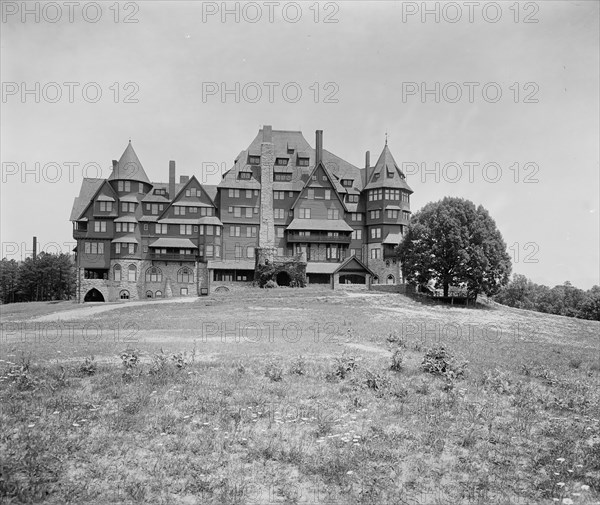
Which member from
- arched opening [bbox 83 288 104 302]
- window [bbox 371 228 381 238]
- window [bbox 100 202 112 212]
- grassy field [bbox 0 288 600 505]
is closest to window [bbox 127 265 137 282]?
arched opening [bbox 83 288 104 302]

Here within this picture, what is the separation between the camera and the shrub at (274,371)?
15.7 m

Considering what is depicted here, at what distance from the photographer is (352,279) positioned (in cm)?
6962

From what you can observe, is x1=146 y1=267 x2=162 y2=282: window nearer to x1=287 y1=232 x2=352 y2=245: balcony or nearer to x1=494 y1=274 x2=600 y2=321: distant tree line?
x1=287 y1=232 x2=352 y2=245: balcony

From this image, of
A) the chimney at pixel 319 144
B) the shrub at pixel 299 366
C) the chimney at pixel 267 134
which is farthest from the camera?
the chimney at pixel 319 144

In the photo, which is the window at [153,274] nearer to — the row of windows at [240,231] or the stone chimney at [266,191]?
the row of windows at [240,231]

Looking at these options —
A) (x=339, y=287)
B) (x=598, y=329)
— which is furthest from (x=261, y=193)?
(x=598, y=329)

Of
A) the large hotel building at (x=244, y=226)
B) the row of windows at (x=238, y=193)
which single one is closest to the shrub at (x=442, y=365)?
the large hotel building at (x=244, y=226)

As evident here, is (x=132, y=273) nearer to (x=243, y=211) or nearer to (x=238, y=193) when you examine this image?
(x=243, y=211)

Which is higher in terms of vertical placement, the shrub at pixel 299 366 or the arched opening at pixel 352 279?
the arched opening at pixel 352 279

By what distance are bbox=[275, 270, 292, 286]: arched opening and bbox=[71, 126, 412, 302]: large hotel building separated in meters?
0.15

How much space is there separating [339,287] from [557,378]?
161 feet

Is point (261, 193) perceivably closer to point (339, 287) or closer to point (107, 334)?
point (339, 287)

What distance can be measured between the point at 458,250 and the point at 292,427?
2017 inches

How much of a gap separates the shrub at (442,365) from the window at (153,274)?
57.5 meters
